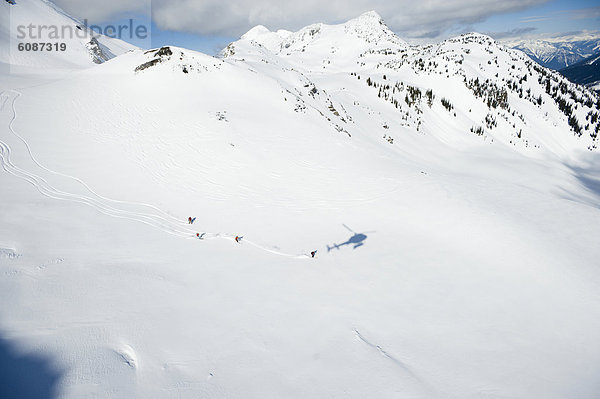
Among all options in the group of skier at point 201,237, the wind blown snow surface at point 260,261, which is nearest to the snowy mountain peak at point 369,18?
the wind blown snow surface at point 260,261

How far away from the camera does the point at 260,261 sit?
10.8m

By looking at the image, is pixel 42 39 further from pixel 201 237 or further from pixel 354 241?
pixel 354 241

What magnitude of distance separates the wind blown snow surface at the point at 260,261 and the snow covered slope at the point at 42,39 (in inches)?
1445

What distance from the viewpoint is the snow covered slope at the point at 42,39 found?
49.0 m

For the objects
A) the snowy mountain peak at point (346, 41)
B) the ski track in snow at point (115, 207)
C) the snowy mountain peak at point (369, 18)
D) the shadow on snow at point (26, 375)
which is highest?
the snowy mountain peak at point (369, 18)

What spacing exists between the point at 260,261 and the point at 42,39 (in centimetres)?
8863

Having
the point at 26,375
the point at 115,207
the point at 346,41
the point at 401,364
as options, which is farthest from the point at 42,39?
the point at 346,41

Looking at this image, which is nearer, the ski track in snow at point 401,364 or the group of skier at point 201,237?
the ski track in snow at point 401,364

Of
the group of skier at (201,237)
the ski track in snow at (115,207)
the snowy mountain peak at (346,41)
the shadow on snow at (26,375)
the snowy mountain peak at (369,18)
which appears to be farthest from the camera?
the snowy mountain peak at (369,18)

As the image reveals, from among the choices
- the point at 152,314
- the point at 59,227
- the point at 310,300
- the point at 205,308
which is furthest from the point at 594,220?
the point at 59,227

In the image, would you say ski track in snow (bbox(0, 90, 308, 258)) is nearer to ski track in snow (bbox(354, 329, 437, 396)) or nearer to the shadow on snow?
ski track in snow (bbox(354, 329, 437, 396))

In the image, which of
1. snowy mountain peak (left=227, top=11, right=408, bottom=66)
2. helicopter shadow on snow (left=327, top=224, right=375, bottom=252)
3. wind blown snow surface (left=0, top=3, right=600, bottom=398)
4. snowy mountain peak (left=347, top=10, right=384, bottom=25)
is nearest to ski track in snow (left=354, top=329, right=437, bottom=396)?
wind blown snow surface (left=0, top=3, right=600, bottom=398)

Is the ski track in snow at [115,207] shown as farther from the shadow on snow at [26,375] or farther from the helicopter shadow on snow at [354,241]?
the shadow on snow at [26,375]

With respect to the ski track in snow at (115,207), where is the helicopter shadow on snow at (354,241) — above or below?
below
